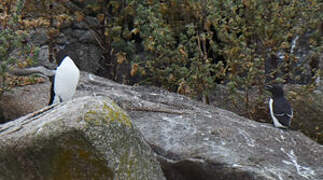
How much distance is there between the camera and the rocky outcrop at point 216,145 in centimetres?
527

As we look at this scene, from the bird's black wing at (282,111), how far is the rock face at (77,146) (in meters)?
2.99

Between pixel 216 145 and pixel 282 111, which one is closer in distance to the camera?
pixel 216 145

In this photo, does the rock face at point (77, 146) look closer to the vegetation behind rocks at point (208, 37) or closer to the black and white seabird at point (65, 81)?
the black and white seabird at point (65, 81)

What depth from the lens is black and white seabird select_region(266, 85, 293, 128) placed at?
689 cm

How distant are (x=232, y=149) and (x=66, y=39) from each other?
6037 mm

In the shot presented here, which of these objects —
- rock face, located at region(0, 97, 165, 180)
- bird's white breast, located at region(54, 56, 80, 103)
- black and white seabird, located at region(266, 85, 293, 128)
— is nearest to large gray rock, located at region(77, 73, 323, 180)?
black and white seabird, located at region(266, 85, 293, 128)

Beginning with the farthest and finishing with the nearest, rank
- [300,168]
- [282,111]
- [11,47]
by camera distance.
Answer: [11,47] < [282,111] < [300,168]

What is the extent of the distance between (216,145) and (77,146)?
1978mm

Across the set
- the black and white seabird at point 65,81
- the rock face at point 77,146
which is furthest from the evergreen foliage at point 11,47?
the rock face at point 77,146

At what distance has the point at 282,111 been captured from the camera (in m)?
7.08

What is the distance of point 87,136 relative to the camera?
4.10m

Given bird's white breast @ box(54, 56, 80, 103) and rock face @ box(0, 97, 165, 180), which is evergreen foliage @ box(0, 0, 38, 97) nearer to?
bird's white breast @ box(54, 56, 80, 103)

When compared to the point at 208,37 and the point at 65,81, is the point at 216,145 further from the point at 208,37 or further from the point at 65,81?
the point at 208,37

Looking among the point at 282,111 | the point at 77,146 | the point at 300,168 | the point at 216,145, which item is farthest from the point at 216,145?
the point at 77,146
